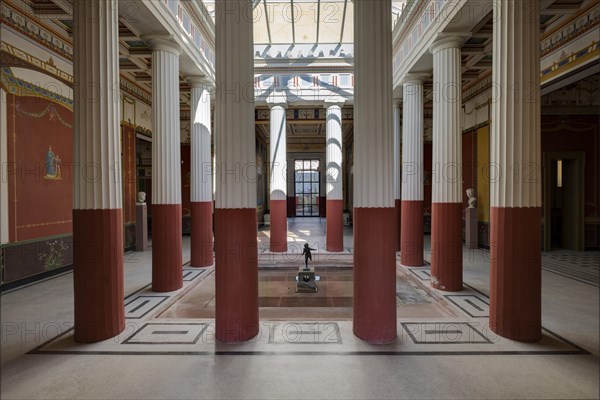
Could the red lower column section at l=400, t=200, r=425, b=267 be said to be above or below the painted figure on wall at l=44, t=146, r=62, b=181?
below

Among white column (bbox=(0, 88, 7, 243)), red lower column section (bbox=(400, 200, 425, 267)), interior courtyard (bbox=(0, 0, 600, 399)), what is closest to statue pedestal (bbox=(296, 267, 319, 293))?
interior courtyard (bbox=(0, 0, 600, 399))

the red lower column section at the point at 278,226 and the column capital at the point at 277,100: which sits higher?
the column capital at the point at 277,100

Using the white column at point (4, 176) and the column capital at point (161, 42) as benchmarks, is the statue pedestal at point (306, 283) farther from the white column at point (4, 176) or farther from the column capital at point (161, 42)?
the white column at point (4, 176)

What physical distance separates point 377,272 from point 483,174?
10127 mm

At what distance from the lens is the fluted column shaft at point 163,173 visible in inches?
267

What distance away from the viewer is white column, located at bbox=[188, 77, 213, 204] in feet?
29.1

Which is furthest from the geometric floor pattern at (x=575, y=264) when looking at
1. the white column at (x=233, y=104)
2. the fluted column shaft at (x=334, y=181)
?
the white column at (x=233, y=104)

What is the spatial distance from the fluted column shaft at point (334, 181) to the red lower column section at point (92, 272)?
26.2 ft

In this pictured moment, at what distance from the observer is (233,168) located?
4.36m

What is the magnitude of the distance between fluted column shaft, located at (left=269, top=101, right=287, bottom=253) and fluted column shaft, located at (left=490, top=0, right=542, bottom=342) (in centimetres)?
771

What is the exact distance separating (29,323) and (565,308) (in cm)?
810

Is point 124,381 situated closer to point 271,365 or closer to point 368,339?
point 271,365

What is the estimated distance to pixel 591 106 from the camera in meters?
10.7

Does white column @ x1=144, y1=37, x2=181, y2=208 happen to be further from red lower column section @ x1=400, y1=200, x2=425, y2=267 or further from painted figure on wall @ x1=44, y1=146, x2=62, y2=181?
red lower column section @ x1=400, y1=200, x2=425, y2=267
